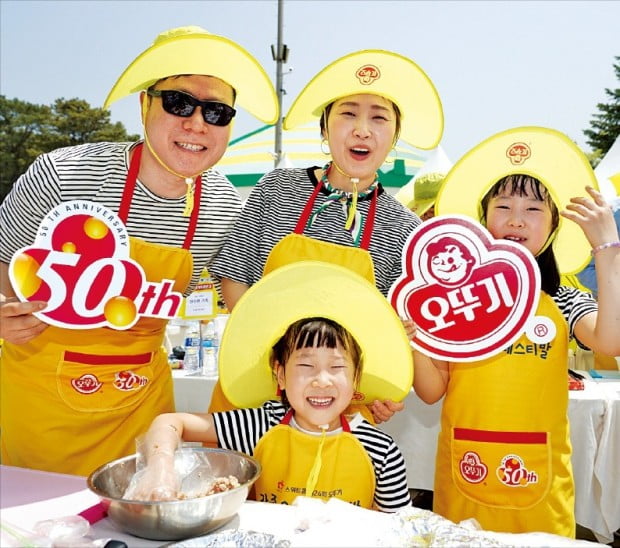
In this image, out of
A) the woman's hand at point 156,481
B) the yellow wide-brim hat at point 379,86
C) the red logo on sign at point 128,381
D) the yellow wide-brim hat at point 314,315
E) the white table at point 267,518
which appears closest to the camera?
the white table at point 267,518

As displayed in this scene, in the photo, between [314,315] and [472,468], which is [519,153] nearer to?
[314,315]

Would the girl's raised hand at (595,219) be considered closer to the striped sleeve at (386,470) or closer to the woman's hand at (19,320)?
the striped sleeve at (386,470)

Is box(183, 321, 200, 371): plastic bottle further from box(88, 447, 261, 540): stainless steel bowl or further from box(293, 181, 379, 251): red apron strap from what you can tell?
box(88, 447, 261, 540): stainless steel bowl

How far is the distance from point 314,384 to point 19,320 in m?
0.89

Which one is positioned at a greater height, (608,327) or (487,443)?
(608,327)

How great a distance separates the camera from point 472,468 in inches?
73.2

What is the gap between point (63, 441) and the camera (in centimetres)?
197

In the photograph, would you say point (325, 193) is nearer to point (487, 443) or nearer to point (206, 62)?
point (206, 62)

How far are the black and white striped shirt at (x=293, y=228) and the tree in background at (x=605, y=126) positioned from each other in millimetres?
33060

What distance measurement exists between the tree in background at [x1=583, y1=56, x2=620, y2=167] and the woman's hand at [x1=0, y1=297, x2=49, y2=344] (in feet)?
111

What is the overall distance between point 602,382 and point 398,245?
238 centimetres

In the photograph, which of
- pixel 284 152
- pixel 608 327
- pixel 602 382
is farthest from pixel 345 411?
pixel 284 152

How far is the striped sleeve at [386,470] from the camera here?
1704 mm

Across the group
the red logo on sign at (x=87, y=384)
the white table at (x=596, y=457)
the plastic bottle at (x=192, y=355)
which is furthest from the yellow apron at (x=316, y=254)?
the plastic bottle at (x=192, y=355)
